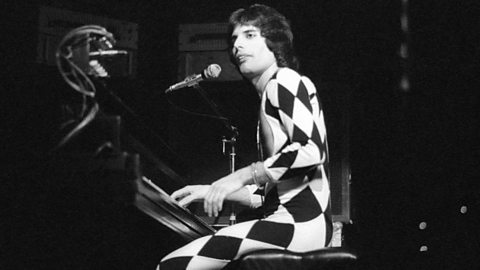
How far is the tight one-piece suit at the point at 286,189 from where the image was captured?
206 cm

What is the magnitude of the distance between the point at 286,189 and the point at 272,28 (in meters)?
0.72

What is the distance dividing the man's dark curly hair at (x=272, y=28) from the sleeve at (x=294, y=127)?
9.9 inches

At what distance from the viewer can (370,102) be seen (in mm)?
4164

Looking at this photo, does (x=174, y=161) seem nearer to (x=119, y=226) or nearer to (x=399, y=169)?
(x=119, y=226)

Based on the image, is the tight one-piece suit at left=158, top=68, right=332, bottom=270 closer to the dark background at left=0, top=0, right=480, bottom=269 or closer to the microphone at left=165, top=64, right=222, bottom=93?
the microphone at left=165, top=64, right=222, bottom=93

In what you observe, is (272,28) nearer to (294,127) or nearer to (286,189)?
(294,127)

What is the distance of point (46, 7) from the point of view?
12.2 ft

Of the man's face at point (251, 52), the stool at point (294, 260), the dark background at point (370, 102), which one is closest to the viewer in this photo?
the stool at point (294, 260)

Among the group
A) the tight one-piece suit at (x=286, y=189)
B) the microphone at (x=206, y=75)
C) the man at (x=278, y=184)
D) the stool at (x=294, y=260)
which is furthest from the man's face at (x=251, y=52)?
the stool at (x=294, y=260)

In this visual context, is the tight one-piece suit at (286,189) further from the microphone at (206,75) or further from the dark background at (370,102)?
the dark background at (370,102)

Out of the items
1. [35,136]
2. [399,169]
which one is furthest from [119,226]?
[399,169]

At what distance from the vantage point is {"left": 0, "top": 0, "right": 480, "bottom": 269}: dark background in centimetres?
357

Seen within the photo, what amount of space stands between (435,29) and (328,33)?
2.48 feet

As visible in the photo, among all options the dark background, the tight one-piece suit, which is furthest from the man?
the dark background
